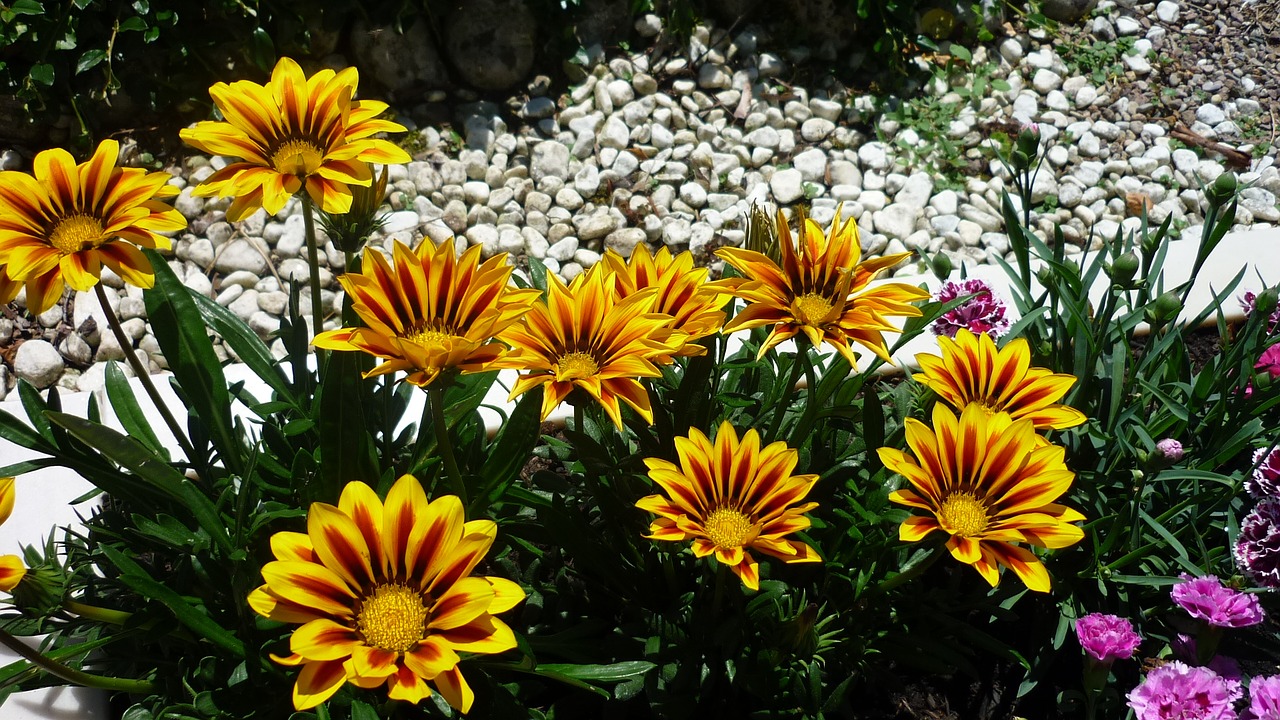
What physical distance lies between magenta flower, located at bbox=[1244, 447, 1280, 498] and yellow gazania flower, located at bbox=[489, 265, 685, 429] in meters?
0.96

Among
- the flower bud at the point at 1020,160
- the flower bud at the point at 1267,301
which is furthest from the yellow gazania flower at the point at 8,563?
the flower bud at the point at 1267,301

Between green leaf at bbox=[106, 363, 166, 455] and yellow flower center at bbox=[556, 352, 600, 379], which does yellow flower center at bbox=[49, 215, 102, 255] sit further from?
yellow flower center at bbox=[556, 352, 600, 379]

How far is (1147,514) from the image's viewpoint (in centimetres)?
169

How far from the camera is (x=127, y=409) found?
1.58 m

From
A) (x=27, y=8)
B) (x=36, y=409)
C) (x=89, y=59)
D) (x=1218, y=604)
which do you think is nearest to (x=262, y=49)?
(x=89, y=59)

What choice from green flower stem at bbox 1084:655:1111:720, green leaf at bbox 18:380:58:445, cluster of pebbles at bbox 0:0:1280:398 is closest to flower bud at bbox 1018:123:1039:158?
green flower stem at bbox 1084:655:1111:720

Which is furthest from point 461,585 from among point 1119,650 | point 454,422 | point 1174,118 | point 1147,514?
point 1174,118

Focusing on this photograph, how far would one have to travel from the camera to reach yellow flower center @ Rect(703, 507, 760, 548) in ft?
3.83

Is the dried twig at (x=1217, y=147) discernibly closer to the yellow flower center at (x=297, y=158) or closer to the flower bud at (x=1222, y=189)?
the flower bud at (x=1222, y=189)

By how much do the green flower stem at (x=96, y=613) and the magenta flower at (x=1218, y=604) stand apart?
4.74 feet

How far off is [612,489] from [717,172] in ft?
5.45

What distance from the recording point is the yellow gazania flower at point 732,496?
1.17m

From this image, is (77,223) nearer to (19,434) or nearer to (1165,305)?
(19,434)

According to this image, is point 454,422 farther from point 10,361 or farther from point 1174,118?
point 1174,118
